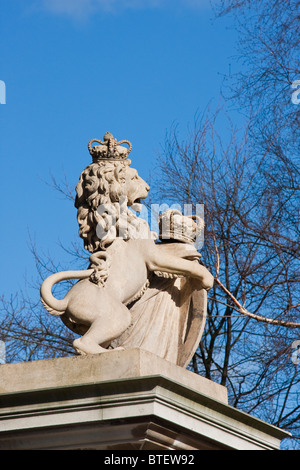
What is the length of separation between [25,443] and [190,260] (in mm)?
1951

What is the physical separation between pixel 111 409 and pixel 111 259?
138cm

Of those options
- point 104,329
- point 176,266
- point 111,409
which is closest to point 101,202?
point 176,266

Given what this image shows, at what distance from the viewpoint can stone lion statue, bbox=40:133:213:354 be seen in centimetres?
646

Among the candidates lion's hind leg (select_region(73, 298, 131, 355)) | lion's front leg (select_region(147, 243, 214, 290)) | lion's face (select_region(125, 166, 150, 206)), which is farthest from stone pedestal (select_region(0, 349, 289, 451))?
lion's face (select_region(125, 166, 150, 206))

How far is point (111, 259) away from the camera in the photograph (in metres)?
6.75

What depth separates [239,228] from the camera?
1230 centimetres

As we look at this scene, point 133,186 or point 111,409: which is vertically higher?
point 133,186

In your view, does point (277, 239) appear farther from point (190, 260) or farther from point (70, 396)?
point (70, 396)

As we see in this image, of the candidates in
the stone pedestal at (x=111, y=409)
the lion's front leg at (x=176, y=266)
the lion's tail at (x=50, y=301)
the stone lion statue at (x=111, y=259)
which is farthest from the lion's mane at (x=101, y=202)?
the stone pedestal at (x=111, y=409)

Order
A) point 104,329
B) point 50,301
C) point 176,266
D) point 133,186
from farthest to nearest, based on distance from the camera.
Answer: point 133,186 → point 176,266 → point 50,301 → point 104,329

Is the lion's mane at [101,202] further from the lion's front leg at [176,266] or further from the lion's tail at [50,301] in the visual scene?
the lion's tail at [50,301]

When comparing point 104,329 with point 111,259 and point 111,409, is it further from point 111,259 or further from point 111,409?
point 111,409

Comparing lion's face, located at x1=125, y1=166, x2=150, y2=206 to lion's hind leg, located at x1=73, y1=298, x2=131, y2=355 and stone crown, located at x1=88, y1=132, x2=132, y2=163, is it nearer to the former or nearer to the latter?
stone crown, located at x1=88, y1=132, x2=132, y2=163

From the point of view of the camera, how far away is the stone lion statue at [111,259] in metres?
6.46
